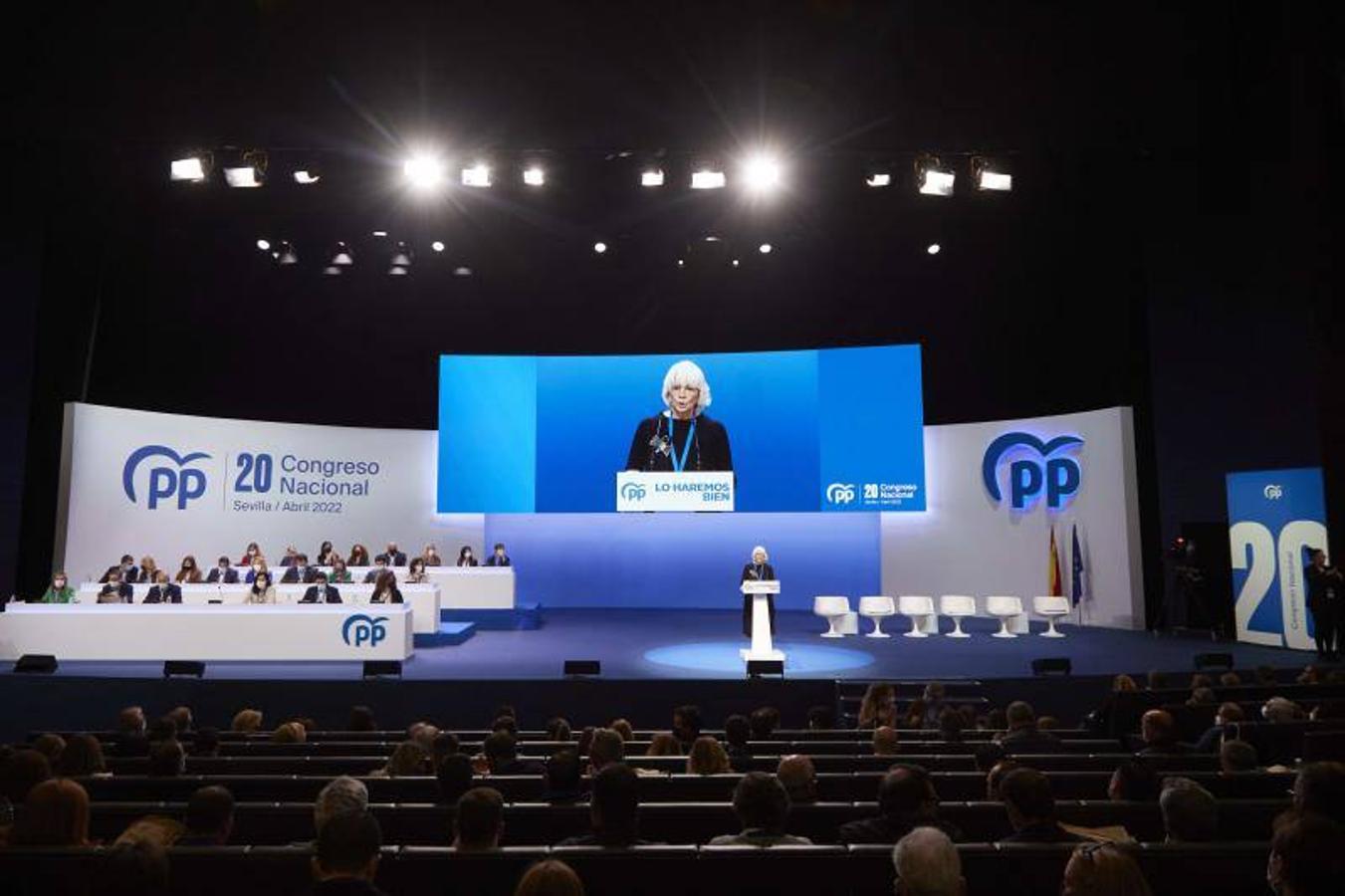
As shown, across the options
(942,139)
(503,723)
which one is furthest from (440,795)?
(942,139)

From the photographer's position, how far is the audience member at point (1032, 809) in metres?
2.84

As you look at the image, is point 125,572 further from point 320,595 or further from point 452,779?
point 452,779

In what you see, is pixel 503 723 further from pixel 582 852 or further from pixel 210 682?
pixel 210 682

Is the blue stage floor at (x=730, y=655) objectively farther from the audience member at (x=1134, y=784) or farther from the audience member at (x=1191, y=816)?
the audience member at (x=1191, y=816)

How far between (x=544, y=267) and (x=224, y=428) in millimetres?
6393

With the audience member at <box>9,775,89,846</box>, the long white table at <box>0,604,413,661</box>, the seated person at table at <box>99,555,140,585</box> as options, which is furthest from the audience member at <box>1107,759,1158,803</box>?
the seated person at table at <box>99,555,140,585</box>

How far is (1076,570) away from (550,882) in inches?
543

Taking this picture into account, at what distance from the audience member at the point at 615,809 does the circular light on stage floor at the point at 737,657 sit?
6.74 meters

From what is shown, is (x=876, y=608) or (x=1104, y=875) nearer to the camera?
(x=1104, y=875)

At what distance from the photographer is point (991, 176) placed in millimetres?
10000

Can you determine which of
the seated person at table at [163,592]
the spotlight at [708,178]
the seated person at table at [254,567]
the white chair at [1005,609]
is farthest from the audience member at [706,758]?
the white chair at [1005,609]

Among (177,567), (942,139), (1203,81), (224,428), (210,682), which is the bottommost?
(210,682)

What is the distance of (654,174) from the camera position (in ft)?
32.8

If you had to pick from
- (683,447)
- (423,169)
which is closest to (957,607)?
(683,447)
